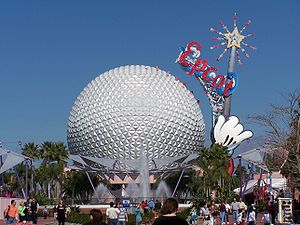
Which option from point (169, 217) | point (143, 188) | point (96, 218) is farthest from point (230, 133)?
point (169, 217)

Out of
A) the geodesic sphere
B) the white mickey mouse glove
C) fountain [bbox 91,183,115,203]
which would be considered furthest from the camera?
the geodesic sphere

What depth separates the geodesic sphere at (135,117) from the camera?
75.4m

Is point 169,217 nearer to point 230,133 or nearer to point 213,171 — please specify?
point 213,171

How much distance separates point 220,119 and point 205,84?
4.89 meters

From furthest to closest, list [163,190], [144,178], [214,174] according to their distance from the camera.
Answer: [163,190] < [144,178] < [214,174]

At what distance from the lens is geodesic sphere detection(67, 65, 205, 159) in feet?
247

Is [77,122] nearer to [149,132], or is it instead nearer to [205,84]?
[149,132]

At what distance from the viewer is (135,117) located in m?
76.0

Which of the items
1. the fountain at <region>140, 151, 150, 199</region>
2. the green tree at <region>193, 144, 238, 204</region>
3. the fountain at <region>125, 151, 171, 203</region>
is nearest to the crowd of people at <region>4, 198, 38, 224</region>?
the green tree at <region>193, 144, 238, 204</region>

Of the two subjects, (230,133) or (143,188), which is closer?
(143,188)

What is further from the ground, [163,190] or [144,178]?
[144,178]

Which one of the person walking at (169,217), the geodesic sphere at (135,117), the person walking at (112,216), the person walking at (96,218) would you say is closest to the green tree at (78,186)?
the geodesic sphere at (135,117)

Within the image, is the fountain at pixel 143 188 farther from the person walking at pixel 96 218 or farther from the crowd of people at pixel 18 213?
the person walking at pixel 96 218

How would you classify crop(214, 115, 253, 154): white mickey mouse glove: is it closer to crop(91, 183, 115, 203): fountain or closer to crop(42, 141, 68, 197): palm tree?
crop(91, 183, 115, 203): fountain
